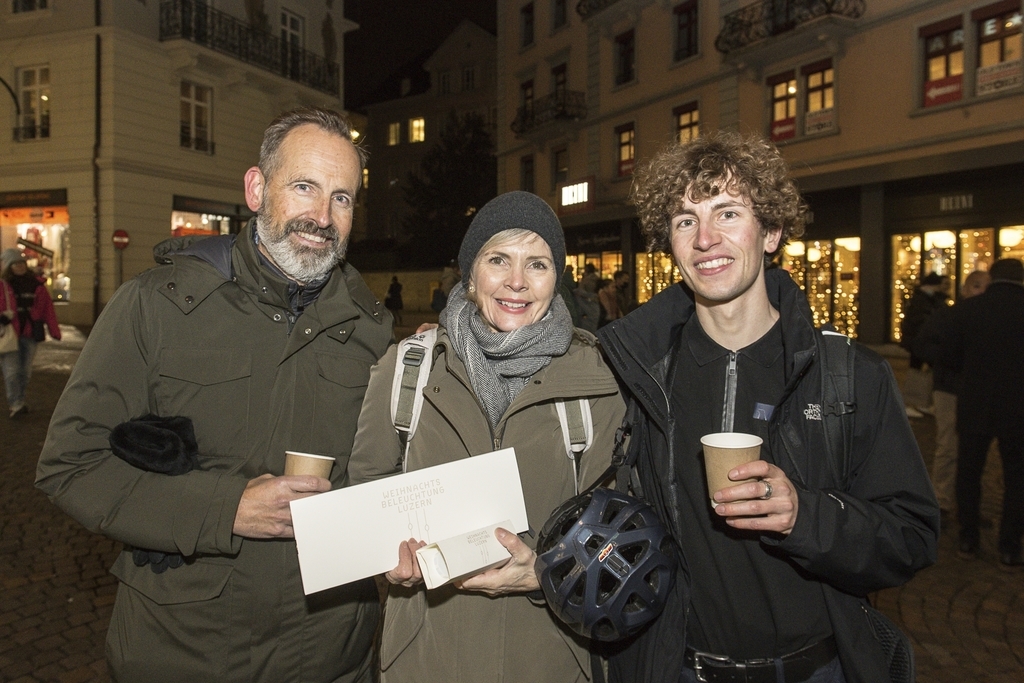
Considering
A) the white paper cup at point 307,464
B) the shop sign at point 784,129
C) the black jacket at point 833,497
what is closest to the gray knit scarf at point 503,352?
the black jacket at point 833,497

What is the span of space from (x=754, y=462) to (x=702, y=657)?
28.8 inches

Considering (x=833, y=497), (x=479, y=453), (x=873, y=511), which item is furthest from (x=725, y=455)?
(x=479, y=453)

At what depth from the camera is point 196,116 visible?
76.7ft

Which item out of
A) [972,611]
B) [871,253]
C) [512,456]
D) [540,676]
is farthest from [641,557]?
[871,253]

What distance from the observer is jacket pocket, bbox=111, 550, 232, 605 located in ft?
6.82

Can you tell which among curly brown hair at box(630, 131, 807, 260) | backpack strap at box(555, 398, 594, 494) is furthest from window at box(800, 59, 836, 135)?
backpack strap at box(555, 398, 594, 494)

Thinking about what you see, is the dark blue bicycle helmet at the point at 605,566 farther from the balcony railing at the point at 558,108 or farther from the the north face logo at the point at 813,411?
the balcony railing at the point at 558,108

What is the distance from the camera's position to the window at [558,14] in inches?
1084

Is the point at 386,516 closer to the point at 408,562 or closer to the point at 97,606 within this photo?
the point at 408,562

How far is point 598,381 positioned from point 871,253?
17.9 m

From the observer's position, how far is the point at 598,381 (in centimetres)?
222

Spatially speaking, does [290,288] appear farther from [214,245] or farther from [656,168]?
[656,168]

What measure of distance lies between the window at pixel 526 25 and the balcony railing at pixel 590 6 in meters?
4.03

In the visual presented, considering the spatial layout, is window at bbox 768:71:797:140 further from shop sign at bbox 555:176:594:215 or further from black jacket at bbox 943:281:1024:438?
black jacket at bbox 943:281:1024:438
